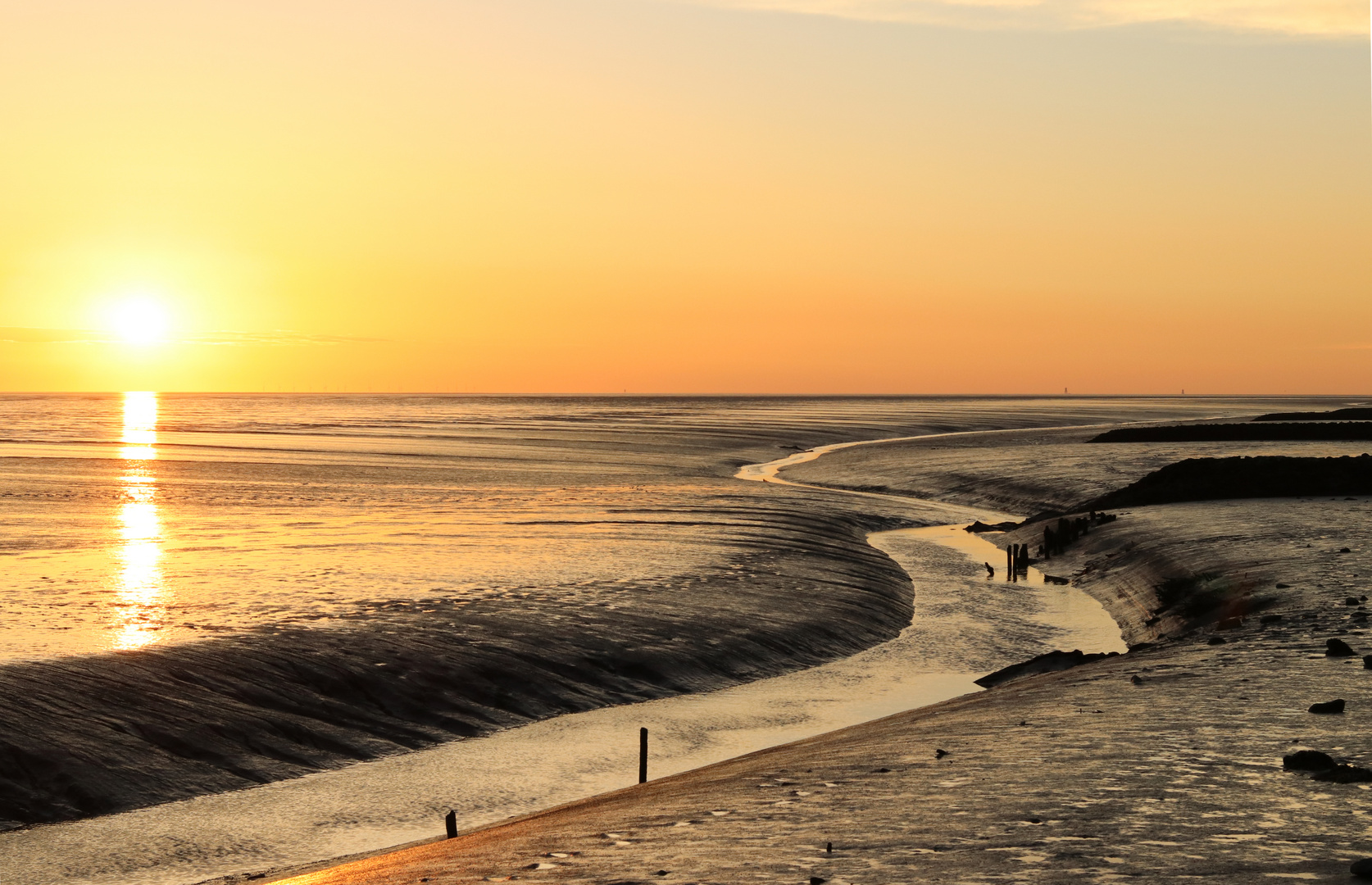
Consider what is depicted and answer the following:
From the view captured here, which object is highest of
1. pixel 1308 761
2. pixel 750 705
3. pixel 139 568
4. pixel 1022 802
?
pixel 1308 761

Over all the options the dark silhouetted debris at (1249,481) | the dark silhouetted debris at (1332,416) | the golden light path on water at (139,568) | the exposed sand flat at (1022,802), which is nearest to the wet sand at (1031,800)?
the exposed sand flat at (1022,802)

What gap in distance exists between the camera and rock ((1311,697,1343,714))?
14.0 meters

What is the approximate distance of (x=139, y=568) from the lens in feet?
96.9

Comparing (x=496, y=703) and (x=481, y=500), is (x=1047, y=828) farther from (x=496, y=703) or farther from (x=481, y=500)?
(x=481, y=500)

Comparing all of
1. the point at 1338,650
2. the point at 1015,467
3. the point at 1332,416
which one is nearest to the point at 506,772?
the point at 1338,650

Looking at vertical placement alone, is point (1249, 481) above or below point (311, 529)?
above

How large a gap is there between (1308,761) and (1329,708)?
3285 mm

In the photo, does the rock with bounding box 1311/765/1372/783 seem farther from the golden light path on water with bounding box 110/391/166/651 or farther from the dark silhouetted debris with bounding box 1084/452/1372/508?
the dark silhouetted debris with bounding box 1084/452/1372/508

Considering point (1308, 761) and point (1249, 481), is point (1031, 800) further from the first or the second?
point (1249, 481)

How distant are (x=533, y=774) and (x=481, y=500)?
34.8m

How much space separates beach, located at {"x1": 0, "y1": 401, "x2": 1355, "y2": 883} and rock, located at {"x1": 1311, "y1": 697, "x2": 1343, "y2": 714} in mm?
5295

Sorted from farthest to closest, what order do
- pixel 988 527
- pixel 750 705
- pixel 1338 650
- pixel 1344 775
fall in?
pixel 988 527
pixel 750 705
pixel 1338 650
pixel 1344 775

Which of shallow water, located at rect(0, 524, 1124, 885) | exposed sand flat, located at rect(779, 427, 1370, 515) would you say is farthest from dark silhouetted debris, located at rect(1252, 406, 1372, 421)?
shallow water, located at rect(0, 524, 1124, 885)

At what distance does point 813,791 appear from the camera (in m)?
12.4
